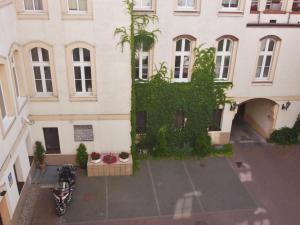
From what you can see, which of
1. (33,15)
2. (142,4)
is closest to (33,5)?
(33,15)

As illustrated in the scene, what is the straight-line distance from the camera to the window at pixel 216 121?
816 inches

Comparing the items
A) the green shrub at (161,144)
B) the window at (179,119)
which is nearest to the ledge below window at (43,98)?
the green shrub at (161,144)

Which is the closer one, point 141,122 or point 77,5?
point 77,5

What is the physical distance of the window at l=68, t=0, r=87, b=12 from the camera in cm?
1502

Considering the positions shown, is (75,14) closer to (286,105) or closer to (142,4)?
(142,4)

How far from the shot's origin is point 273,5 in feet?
61.6

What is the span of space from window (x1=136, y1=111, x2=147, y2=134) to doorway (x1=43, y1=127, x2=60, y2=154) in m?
5.05

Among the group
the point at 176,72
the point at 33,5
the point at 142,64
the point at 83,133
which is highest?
the point at 33,5

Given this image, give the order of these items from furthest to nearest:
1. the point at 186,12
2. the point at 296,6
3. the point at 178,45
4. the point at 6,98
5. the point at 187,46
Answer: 1. the point at 296,6
2. the point at 187,46
3. the point at 178,45
4. the point at 186,12
5. the point at 6,98

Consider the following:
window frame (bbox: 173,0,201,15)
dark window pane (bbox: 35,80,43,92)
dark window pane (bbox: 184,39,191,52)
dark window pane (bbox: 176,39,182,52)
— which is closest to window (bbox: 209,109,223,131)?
dark window pane (bbox: 184,39,191,52)

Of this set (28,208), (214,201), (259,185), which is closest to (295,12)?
(259,185)

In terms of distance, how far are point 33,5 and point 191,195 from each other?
494 inches

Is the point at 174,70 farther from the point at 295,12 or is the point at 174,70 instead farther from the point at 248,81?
the point at 295,12

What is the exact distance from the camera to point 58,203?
14.8m
